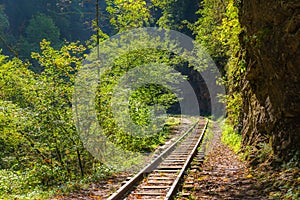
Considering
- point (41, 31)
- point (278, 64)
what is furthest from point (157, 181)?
point (41, 31)

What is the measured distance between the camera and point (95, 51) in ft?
46.7

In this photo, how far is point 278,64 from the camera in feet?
24.4

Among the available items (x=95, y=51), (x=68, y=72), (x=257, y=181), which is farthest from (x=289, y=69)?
(x=95, y=51)

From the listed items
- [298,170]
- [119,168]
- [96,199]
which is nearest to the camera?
[298,170]

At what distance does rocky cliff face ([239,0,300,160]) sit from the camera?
22.9 feet

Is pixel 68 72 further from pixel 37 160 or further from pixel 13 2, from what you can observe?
pixel 13 2

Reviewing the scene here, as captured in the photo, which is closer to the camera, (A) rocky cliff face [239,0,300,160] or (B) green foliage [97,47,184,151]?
(A) rocky cliff face [239,0,300,160]

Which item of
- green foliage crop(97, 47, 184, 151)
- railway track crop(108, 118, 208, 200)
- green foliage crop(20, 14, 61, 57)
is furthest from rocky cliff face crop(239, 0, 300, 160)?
green foliage crop(20, 14, 61, 57)

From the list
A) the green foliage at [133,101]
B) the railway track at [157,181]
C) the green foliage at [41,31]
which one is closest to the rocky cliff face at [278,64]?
the railway track at [157,181]

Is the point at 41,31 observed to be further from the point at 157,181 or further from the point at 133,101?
the point at 157,181

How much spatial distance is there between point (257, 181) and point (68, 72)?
24.3 feet

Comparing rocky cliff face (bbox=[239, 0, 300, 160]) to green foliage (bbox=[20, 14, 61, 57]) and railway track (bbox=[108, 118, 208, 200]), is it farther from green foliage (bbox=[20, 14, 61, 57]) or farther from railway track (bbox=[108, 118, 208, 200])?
green foliage (bbox=[20, 14, 61, 57])

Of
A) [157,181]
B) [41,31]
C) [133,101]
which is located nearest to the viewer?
[157,181]

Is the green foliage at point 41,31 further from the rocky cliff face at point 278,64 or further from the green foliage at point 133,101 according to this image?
the rocky cliff face at point 278,64
